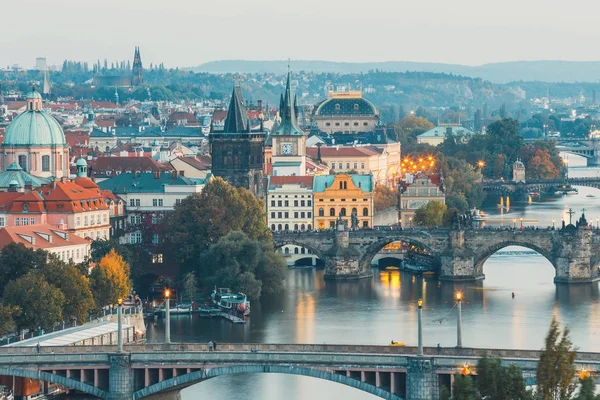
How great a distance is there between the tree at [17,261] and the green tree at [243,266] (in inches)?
412

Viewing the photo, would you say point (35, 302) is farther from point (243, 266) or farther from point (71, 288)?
point (243, 266)

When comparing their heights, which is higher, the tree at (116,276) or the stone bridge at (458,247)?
the tree at (116,276)

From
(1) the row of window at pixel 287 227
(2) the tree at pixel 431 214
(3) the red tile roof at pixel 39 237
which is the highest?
(3) the red tile roof at pixel 39 237

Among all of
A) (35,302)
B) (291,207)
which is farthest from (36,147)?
(35,302)

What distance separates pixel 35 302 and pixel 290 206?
33849mm

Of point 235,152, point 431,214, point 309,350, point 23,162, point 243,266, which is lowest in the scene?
point 243,266

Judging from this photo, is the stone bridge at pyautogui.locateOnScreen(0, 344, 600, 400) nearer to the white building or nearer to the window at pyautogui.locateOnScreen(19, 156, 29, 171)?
the window at pyautogui.locateOnScreen(19, 156, 29, 171)

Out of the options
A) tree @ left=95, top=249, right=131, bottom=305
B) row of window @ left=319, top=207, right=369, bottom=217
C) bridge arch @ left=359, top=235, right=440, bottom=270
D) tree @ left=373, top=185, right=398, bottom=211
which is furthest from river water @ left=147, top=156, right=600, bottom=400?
tree @ left=373, top=185, right=398, bottom=211

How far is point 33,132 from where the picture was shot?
8838 cm

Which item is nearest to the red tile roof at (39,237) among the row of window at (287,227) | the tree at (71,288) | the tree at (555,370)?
the tree at (71,288)

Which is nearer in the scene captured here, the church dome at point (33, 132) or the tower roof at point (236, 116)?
the church dome at point (33, 132)

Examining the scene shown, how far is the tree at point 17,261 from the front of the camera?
66.4 metres

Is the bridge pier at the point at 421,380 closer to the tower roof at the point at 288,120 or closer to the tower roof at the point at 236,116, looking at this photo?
the tower roof at the point at 236,116

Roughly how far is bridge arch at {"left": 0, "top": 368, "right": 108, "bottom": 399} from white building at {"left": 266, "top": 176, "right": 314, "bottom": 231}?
42264mm
